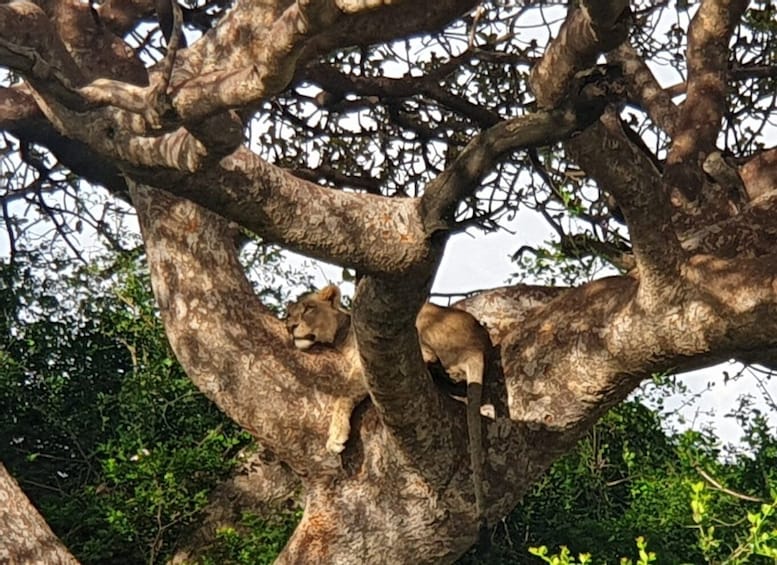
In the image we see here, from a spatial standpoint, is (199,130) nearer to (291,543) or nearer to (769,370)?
(291,543)

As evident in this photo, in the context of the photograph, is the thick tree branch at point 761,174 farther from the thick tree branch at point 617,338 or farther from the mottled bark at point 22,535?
the mottled bark at point 22,535

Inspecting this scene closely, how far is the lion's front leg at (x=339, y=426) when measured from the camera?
471cm

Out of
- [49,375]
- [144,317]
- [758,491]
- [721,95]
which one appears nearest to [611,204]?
[721,95]

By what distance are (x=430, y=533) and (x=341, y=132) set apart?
3.06 meters

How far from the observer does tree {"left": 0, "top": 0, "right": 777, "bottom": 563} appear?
118 inches

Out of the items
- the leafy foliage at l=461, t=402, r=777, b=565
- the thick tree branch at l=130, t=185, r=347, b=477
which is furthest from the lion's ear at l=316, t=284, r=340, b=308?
the leafy foliage at l=461, t=402, r=777, b=565

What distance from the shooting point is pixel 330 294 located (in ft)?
19.4

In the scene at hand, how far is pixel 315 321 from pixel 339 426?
700 mm

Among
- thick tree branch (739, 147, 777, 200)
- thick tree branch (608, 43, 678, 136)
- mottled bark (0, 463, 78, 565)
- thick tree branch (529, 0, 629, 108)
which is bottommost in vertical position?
mottled bark (0, 463, 78, 565)

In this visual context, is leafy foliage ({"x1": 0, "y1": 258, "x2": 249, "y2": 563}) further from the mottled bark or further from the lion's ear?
the mottled bark

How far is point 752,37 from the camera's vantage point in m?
6.42

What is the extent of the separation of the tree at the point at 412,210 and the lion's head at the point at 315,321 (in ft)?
0.39

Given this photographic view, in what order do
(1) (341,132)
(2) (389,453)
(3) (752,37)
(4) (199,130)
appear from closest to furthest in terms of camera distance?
(4) (199,130)
(2) (389,453)
(3) (752,37)
(1) (341,132)

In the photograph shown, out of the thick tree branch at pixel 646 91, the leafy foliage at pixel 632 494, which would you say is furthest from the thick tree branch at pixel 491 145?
the thick tree branch at pixel 646 91
